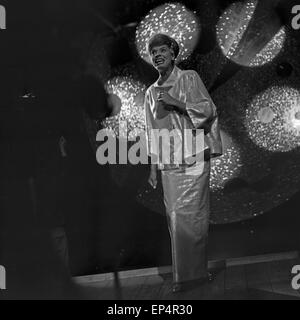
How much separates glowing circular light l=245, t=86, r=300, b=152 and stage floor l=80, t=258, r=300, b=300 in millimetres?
701

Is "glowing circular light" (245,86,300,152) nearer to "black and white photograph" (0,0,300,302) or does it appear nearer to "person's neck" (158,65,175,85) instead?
"black and white photograph" (0,0,300,302)

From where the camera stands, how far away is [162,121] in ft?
9.11

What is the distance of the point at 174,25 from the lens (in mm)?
2996

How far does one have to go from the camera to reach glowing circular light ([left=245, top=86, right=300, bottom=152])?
9.84 ft

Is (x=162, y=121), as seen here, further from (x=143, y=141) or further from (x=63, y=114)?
(x=63, y=114)

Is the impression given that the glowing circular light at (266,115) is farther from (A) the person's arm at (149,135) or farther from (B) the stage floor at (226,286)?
(B) the stage floor at (226,286)

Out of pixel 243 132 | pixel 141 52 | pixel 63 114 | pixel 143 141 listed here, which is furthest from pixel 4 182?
pixel 243 132

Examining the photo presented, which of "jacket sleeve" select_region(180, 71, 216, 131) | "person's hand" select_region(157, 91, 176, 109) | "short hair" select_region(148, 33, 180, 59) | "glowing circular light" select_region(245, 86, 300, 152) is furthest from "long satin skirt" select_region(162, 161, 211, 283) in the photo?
"short hair" select_region(148, 33, 180, 59)

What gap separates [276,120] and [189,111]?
64cm

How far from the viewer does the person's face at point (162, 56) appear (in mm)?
2729

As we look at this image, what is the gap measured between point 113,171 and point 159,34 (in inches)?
33.2

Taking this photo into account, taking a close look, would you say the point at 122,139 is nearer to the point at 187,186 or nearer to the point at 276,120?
the point at 187,186

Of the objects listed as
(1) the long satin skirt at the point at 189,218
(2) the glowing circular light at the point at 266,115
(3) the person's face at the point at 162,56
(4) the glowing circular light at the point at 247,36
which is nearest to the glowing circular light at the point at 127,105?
(3) the person's face at the point at 162,56

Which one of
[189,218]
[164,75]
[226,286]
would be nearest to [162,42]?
[164,75]
